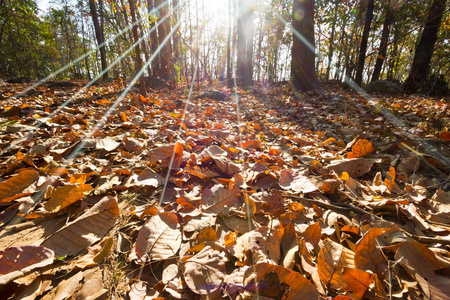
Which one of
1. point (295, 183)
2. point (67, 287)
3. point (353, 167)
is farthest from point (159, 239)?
point (353, 167)

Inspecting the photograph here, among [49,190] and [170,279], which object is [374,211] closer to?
[170,279]

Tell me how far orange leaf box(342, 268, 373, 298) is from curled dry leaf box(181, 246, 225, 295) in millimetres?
371

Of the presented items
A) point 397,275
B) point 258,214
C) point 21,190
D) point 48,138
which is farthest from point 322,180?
point 48,138

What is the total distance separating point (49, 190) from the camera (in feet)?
3.38

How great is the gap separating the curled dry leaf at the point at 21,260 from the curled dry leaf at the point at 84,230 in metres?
0.05

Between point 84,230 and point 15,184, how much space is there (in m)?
0.58

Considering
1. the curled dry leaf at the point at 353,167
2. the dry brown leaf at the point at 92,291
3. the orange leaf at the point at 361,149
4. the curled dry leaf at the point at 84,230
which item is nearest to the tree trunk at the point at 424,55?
the orange leaf at the point at 361,149

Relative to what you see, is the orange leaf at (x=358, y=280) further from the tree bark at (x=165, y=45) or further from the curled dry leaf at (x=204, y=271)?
the tree bark at (x=165, y=45)

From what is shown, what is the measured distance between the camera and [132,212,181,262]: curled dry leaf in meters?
0.73

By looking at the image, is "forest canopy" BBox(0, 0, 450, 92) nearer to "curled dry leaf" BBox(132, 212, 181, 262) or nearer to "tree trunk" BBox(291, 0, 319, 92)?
"tree trunk" BBox(291, 0, 319, 92)

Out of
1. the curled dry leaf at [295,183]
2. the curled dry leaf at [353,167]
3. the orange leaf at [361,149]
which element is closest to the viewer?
the curled dry leaf at [295,183]

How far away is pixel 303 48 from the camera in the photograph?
5359 millimetres

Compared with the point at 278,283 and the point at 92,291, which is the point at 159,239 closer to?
the point at 92,291

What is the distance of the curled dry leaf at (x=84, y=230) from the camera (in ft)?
2.49
